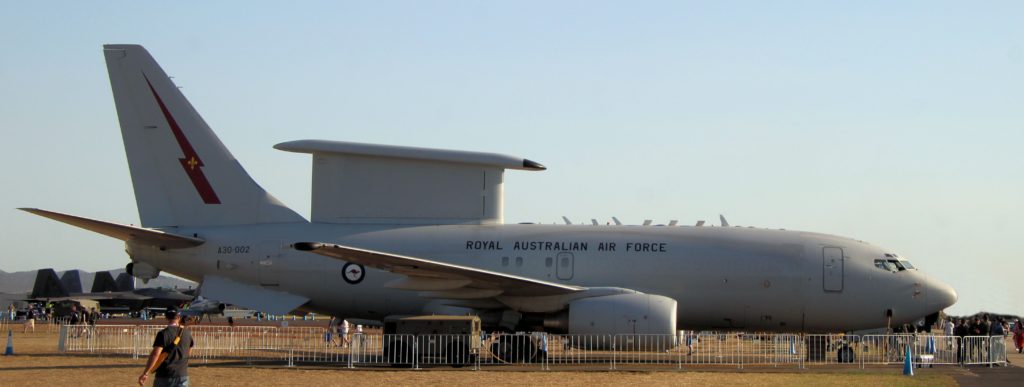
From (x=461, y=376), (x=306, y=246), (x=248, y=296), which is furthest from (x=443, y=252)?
(x=461, y=376)

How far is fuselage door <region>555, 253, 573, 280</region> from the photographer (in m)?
27.1

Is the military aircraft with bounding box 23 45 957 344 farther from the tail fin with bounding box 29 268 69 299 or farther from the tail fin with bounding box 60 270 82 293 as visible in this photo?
the tail fin with bounding box 60 270 82 293

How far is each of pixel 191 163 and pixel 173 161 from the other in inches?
18.9

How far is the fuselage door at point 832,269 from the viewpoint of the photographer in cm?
2659

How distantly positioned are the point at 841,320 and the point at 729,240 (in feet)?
10.5

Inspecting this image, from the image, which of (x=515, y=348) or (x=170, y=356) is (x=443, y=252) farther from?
(x=170, y=356)

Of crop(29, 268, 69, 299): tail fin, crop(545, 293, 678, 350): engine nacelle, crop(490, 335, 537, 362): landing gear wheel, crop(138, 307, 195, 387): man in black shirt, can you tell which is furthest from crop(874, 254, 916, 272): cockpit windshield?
crop(29, 268, 69, 299): tail fin

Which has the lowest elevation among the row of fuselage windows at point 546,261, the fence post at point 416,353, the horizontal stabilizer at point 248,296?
the fence post at point 416,353

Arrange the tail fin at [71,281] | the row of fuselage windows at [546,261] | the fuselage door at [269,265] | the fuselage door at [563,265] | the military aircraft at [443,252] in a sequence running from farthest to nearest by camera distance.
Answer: the tail fin at [71,281]
the fuselage door at [269,265]
the row of fuselage windows at [546,261]
the fuselage door at [563,265]
the military aircraft at [443,252]

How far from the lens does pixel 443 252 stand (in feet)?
90.7

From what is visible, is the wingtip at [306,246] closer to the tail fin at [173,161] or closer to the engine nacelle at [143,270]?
the tail fin at [173,161]

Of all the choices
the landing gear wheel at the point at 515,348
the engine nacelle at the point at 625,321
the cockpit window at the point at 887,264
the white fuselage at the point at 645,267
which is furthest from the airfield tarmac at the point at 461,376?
the cockpit window at the point at 887,264

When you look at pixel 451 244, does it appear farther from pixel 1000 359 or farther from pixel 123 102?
pixel 1000 359

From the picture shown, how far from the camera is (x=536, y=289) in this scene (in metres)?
25.4
